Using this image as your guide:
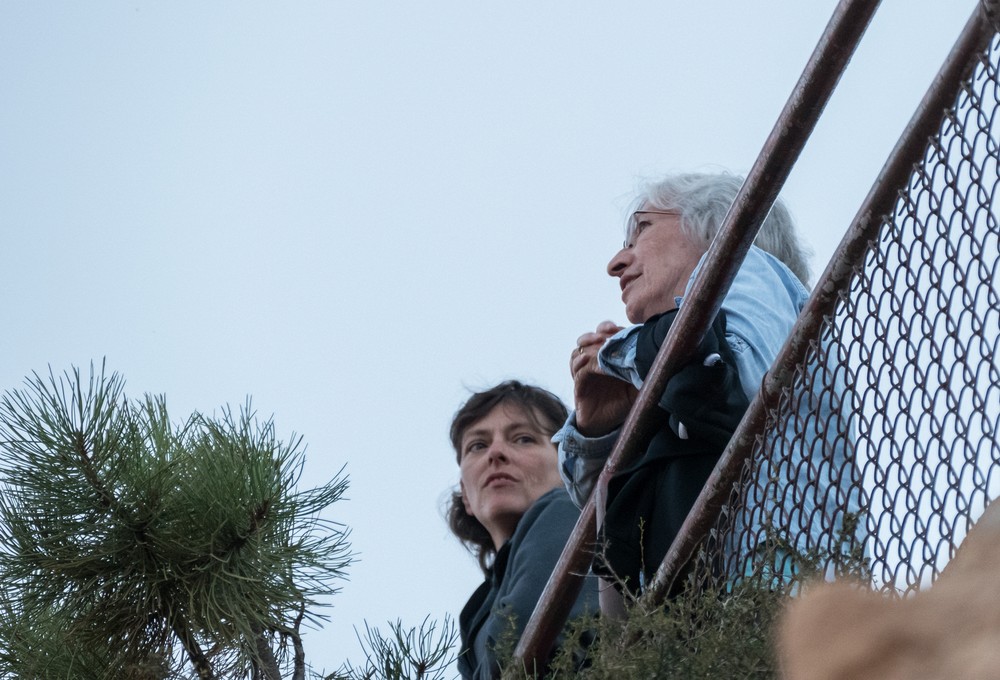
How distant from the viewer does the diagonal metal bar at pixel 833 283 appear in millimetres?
1820

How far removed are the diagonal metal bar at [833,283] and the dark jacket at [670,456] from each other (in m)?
0.10

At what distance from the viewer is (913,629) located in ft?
2.42

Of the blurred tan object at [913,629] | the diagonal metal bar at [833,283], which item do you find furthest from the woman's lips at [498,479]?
the blurred tan object at [913,629]

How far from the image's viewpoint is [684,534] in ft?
7.89

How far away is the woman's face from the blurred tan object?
3129 millimetres

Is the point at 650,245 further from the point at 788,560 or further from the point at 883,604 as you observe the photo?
the point at 883,604

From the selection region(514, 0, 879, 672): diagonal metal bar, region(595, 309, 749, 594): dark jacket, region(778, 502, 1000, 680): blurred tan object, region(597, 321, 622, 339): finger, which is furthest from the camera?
region(597, 321, 622, 339): finger

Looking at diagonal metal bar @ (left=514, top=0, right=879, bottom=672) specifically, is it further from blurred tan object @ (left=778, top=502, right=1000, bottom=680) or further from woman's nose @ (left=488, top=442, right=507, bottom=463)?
blurred tan object @ (left=778, top=502, right=1000, bottom=680)

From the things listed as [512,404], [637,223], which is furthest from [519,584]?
[512,404]

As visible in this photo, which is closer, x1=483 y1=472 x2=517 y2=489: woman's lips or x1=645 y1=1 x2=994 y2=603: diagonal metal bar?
x1=645 y1=1 x2=994 y2=603: diagonal metal bar

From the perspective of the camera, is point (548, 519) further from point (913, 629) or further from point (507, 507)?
point (913, 629)

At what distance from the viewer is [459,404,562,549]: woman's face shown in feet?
13.1

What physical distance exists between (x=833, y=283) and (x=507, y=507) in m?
2.07

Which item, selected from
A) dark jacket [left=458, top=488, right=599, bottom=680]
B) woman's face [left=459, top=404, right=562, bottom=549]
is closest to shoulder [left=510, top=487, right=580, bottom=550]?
dark jacket [left=458, top=488, right=599, bottom=680]
